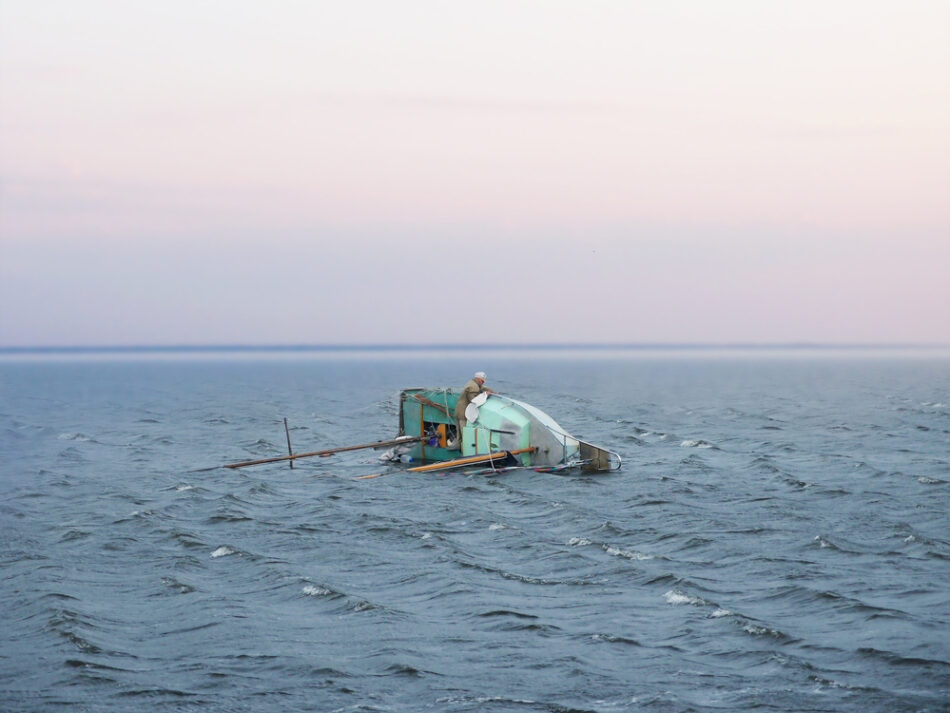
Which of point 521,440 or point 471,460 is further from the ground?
point 521,440

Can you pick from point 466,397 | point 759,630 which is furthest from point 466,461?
point 759,630

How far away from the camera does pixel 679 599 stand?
22.5 metres

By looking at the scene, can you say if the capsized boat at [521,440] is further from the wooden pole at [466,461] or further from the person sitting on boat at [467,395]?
the person sitting on boat at [467,395]

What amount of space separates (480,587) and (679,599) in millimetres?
4435

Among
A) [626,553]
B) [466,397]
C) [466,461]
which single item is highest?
[466,397]

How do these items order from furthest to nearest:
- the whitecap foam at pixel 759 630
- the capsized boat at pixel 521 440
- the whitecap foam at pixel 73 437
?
the whitecap foam at pixel 73 437
the capsized boat at pixel 521 440
the whitecap foam at pixel 759 630

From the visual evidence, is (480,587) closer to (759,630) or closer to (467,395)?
(759,630)

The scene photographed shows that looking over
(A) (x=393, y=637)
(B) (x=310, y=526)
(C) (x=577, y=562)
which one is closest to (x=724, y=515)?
(C) (x=577, y=562)

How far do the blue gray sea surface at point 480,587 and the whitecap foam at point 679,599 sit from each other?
0.06m

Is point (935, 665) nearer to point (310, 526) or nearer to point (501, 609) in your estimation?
point (501, 609)

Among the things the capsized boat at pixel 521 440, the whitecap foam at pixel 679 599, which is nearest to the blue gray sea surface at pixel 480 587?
the whitecap foam at pixel 679 599

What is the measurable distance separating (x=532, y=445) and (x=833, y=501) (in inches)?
450

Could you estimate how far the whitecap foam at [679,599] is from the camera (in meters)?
22.2

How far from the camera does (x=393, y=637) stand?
20.2 metres
